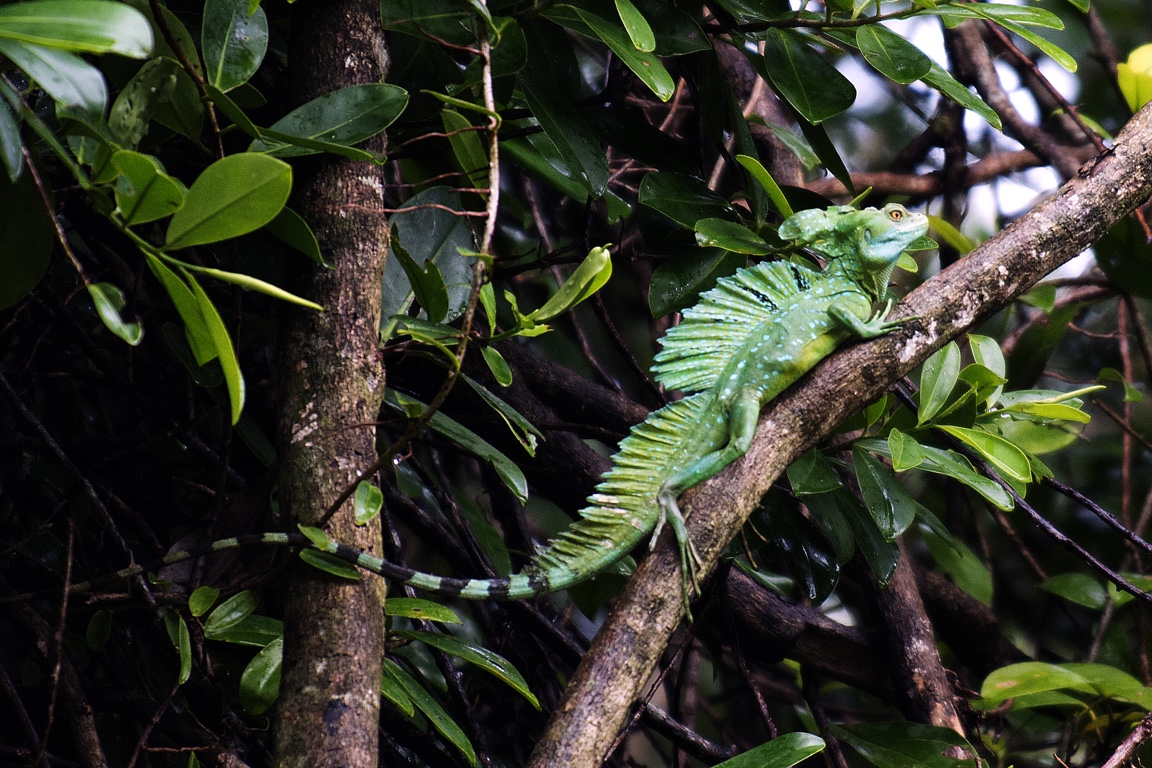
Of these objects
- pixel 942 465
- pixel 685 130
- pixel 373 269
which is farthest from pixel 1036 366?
pixel 373 269

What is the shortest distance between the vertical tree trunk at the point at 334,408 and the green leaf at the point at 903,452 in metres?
0.96

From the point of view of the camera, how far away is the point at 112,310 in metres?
1.03

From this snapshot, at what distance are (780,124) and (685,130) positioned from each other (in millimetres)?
379

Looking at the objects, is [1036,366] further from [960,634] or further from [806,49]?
[806,49]

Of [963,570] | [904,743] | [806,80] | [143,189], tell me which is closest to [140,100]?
[143,189]

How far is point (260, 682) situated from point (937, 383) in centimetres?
142

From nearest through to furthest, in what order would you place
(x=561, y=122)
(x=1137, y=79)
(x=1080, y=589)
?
(x=561, y=122)
(x=1137, y=79)
(x=1080, y=589)

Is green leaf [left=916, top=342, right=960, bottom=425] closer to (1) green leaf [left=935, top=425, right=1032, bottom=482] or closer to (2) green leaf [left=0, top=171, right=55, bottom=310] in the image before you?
(1) green leaf [left=935, top=425, right=1032, bottom=482]

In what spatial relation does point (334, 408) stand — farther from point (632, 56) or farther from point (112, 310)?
point (632, 56)

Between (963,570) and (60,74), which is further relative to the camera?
(963,570)

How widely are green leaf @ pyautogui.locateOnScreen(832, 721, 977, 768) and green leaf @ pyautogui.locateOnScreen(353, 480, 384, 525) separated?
1297mm

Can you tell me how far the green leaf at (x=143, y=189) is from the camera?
110 cm

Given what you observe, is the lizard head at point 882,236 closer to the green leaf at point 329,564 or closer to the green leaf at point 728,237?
the green leaf at point 728,237

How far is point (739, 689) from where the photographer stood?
3295mm
